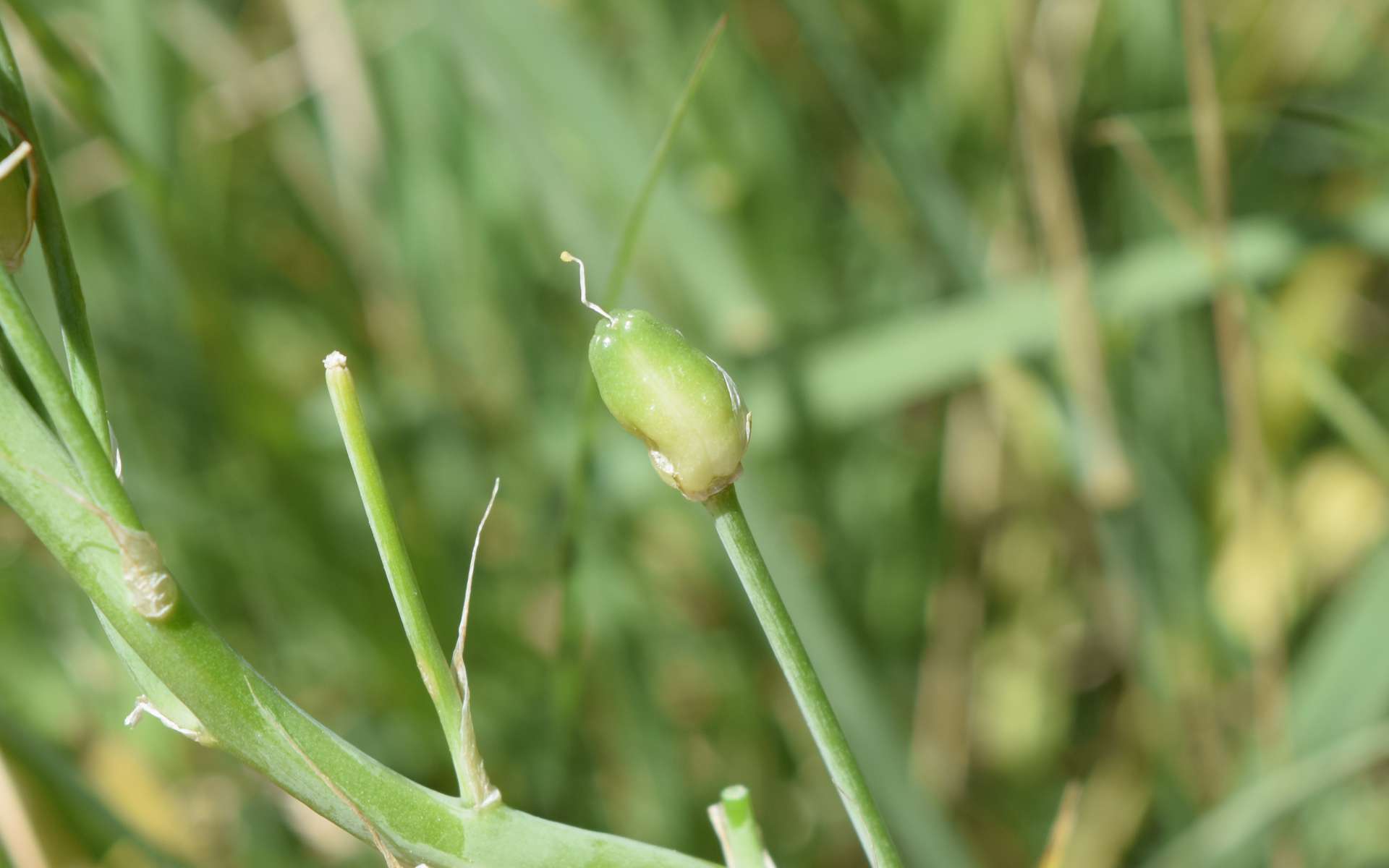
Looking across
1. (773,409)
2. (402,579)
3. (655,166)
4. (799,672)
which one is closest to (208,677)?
(402,579)

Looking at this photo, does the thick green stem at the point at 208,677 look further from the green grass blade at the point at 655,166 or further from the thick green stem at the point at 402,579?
the green grass blade at the point at 655,166

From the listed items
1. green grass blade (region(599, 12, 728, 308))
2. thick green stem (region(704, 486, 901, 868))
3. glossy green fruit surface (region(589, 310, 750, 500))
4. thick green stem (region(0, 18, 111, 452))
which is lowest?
thick green stem (region(704, 486, 901, 868))

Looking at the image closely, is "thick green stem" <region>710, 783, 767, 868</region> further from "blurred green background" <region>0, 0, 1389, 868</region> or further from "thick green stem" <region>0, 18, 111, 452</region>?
"blurred green background" <region>0, 0, 1389, 868</region>

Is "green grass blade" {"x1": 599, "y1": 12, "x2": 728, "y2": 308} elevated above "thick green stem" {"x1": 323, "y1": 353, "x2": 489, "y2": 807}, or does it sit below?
above

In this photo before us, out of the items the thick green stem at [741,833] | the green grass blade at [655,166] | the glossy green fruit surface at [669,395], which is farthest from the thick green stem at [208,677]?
the green grass blade at [655,166]

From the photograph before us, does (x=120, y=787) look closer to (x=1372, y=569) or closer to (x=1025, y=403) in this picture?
(x=1025, y=403)

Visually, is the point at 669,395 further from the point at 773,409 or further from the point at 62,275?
the point at 773,409

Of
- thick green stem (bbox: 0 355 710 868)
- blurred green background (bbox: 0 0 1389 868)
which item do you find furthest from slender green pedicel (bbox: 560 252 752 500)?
blurred green background (bbox: 0 0 1389 868)
